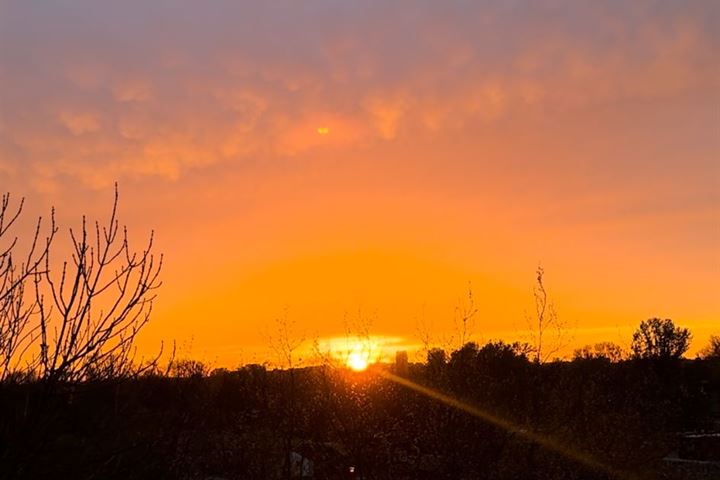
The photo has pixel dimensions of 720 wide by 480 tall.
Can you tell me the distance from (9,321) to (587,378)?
16.8 metres

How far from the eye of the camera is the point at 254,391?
Result: 74.7 ft

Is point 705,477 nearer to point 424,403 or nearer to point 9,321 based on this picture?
point 424,403

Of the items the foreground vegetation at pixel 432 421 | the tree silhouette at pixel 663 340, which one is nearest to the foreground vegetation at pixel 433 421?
the foreground vegetation at pixel 432 421

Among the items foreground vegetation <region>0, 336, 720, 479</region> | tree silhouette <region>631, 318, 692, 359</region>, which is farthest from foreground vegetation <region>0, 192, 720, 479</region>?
tree silhouette <region>631, 318, 692, 359</region>

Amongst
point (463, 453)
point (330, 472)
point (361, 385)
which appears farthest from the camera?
point (330, 472)

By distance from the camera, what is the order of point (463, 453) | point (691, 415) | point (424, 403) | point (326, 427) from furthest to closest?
point (691, 415) → point (326, 427) → point (424, 403) → point (463, 453)

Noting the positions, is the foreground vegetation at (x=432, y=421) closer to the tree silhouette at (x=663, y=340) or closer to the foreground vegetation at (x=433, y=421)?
the foreground vegetation at (x=433, y=421)

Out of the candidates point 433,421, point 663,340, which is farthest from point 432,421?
point 663,340

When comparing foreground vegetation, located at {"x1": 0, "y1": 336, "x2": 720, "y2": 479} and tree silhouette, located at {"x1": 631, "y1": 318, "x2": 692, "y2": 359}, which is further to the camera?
tree silhouette, located at {"x1": 631, "y1": 318, "x2": 692, "y2": 359}

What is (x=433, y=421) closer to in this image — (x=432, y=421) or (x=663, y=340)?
(x=432, y=421)

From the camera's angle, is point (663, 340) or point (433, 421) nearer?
point (433, 421)

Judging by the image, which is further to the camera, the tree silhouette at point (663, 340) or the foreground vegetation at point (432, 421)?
the tree silhouette at point (663, 340)

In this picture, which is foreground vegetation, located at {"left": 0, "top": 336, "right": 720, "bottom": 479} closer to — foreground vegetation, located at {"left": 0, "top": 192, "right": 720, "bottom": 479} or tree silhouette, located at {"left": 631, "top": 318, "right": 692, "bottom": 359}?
foreground vegetation, located at {"left": 0, "top": 192, "right": 720, "bottom": 479}

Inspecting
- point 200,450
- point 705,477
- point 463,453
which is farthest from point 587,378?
point 200,450
